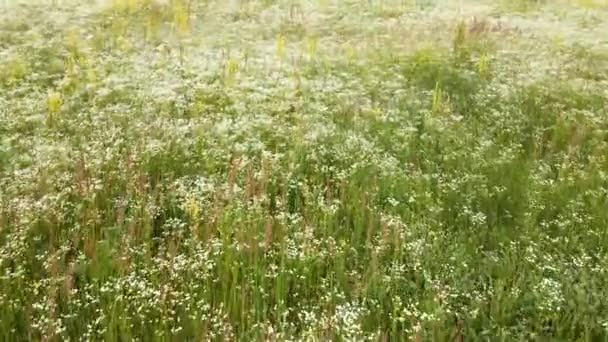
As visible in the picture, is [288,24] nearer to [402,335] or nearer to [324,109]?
[324,109]

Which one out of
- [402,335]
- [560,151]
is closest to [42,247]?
[402,335]

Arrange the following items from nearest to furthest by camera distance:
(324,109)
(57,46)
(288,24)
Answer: (324,109) < (57,46) < (288,24)

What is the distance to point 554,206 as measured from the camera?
13.9ft

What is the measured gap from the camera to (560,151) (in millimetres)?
5070

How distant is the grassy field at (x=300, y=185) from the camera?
3252mm

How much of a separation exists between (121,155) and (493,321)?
2.91m

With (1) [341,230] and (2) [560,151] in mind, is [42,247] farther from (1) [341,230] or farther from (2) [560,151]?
(2) [560,151]

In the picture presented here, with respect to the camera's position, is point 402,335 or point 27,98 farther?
point 27,98

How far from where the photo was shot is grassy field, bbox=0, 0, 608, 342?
10.7 feet

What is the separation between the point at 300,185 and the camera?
14.3 ft

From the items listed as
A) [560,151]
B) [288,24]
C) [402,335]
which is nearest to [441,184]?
[560,151]

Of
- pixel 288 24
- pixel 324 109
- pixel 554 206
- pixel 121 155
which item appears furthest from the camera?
pixel 288 24

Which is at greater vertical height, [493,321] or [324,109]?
[324,109]

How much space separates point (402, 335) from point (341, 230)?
1029 millimetres
